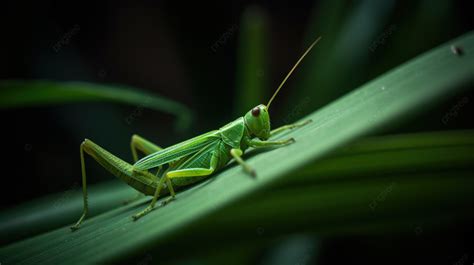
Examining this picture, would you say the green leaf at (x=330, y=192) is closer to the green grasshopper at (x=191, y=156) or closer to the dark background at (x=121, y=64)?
the green grasshopper at (x=191, y=156)

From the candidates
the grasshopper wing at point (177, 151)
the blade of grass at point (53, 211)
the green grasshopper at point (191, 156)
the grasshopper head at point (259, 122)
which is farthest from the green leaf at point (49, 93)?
the grasshopper head at point (259, 122)

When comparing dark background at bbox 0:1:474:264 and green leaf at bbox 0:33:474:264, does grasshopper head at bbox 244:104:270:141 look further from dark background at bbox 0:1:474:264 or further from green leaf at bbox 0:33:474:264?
dark background at bbox 0:1:474:264

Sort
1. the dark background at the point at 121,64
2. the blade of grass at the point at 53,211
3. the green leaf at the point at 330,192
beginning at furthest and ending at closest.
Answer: the dark background at the point at 121,64 < the blade of grass at the point at 53,211 < the green leaf at the point at 330,192

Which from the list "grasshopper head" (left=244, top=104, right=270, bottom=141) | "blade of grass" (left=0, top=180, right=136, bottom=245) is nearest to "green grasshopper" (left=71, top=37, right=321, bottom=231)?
"grasshopper head" (left=244, top=104, right=270, bottom=141)

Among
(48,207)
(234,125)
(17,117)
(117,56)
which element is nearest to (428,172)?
(234,125)

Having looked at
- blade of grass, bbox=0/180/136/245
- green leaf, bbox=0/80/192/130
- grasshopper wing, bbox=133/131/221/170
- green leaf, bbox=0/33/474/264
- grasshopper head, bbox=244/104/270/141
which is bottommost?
green leaf, bbox=0/33/474/264

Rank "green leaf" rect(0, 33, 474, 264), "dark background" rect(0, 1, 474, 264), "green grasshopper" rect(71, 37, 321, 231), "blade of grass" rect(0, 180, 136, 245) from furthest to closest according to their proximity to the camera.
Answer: "dark background" rect(0, 1, 474, 264) < "green grasshopper" rect(71, 37, 321, 231) < "blade of grass" rect(0, 180, 136, 245) < "green leaf" rect(0, 33, 474, 264)

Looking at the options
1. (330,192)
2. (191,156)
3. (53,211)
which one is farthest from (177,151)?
(330,192)
